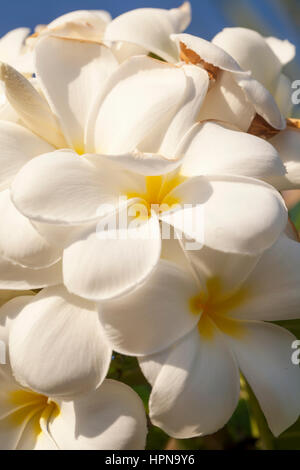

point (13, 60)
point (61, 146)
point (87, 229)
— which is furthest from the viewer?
point (13, 60)

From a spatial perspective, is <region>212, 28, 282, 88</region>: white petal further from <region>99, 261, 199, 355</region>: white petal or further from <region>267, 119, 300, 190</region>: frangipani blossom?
<region>99, 261, 199, 355</region>: white petal

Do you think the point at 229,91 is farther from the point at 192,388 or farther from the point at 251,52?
the point at 192,388

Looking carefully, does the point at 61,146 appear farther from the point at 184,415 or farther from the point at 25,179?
the point at 184,415

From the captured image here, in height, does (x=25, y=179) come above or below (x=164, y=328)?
above

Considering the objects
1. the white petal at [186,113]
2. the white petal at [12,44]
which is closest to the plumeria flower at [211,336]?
the white petal at [186,113]

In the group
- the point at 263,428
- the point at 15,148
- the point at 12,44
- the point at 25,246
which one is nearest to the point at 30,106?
the point at 15,148

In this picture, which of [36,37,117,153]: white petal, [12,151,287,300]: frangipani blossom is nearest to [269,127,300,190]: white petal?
[12,151,287,300]: frangipani blossom

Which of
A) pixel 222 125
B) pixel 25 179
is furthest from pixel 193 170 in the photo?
pixel 25 179
